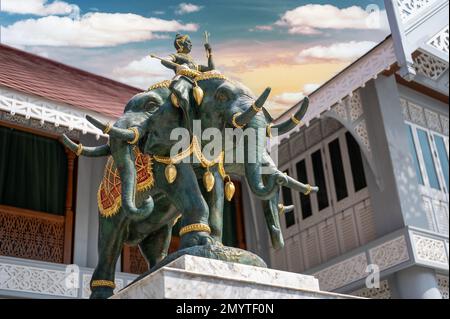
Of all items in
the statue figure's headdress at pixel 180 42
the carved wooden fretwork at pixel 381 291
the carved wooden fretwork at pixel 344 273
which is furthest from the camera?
the carved wooden fretwork at pixel 344 273

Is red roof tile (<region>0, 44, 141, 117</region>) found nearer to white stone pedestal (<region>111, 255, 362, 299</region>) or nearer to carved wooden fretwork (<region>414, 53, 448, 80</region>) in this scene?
carved wooden fretwork (<region>414, 53, 448, 80</region>)

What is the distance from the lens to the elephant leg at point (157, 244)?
11.3 ft

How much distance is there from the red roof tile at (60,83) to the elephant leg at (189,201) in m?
3.40

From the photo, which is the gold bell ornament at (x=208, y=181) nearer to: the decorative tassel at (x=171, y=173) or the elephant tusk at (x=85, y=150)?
Result: the decorative tassel at (x=171, y=173)

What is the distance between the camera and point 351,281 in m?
7.30

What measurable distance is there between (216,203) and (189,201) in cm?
18

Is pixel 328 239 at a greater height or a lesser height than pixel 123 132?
greater

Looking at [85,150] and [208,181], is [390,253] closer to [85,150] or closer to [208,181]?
[208,181]

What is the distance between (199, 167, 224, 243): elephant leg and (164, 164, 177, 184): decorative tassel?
0.65 ft

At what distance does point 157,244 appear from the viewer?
11.3 ft

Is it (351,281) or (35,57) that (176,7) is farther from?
(351,281)

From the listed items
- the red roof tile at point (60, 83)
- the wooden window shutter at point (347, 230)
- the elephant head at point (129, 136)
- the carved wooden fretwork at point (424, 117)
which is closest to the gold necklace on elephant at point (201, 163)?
the elephant head at point (129, 136)

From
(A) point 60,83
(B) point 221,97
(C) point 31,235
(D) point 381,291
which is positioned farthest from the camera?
(D) point 381,291

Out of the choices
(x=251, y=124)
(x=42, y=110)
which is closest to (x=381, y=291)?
(x=42, y=110)
